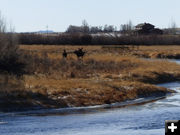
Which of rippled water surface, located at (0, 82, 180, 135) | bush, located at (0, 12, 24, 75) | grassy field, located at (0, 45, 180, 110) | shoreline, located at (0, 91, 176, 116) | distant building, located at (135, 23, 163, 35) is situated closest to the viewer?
rippled water surface, located at (0, 82, 180, 135)

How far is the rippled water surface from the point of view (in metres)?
13.8

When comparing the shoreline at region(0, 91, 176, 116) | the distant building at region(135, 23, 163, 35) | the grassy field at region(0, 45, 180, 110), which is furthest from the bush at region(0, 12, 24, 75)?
the distant building at region(135, 23, 163, 35)

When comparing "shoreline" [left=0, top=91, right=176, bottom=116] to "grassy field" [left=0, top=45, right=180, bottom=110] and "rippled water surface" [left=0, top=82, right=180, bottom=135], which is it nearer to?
"grassy field" [left=0, top=45, right=180, bottom=110]

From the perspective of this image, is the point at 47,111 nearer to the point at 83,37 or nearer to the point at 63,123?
the point at 63,123

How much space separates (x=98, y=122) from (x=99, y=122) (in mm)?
45

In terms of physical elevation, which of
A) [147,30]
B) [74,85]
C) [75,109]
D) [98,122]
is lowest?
[75,109]

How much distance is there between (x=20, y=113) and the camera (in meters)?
18.2

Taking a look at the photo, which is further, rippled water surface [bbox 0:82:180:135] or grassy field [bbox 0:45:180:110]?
grassy field [bbox 0:45:180:110]

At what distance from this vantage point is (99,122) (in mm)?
16000

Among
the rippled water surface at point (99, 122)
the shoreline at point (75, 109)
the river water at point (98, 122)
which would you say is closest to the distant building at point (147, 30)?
the shoreline at point (75, 109)

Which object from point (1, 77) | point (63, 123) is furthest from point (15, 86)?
point (63, 123)

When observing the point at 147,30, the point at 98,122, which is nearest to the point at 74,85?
the point at 98,122

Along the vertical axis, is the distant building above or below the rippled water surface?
above

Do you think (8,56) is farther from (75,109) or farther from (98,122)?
(98,122)
